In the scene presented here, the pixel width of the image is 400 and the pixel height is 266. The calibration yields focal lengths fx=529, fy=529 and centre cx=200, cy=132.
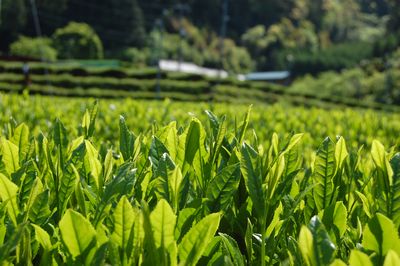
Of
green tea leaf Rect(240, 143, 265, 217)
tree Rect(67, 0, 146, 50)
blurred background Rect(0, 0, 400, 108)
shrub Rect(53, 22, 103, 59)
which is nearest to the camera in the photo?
green tea leaf Rect(240, 143, 265, 217)

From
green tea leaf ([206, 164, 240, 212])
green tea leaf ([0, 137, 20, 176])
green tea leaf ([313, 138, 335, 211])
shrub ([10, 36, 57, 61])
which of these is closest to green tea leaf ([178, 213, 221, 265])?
green tea leaf ([206, 164, 240, 212])

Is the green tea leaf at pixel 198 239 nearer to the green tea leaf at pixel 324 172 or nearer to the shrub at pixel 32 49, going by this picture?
the green tea leaf at pixel 324 172

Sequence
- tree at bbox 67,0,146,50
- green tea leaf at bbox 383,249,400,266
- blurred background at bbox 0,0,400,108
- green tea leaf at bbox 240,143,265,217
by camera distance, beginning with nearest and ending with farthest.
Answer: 1. green tea leaf at bbox 383,249,400,266
2. green tea leaf at bbox 240,143,265,217
3. blurred background at bbox 0,0,400,108
4. tree at bbox 67,0,146,50

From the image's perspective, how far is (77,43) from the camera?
58.3 metres

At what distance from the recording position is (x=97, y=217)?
976 mm

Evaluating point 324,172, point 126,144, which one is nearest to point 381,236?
point 324,172

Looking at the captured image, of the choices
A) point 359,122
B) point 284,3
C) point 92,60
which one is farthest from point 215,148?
point 284,3

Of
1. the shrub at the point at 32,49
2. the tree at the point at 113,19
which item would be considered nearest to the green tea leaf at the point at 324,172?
the shrub at the point at 32,49

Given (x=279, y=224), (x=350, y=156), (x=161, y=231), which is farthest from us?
(x=350, y=156)

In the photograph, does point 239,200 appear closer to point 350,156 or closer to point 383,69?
point 350,156

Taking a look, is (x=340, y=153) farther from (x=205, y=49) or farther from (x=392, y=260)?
(x=205, y=49)

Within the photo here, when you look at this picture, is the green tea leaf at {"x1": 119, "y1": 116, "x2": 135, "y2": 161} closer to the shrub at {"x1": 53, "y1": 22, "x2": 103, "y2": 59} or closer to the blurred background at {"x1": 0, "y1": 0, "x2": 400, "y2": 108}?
the blurred background at {"x1": 0, "y1": 0, "x2": 400, "y2": 108}

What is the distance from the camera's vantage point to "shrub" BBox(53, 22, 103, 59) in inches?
2285

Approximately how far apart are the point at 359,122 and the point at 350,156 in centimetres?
374
